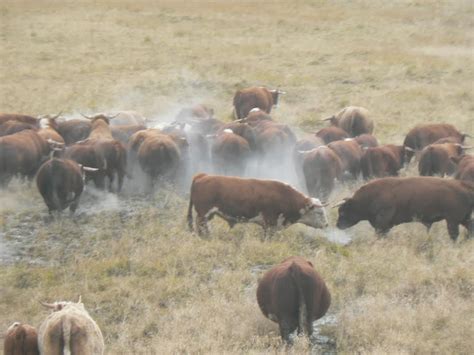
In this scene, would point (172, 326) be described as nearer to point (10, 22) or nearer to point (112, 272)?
point (112, 272)

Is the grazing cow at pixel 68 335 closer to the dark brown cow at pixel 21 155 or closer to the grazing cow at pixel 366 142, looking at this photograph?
the dark brown cow at pixel 21 155

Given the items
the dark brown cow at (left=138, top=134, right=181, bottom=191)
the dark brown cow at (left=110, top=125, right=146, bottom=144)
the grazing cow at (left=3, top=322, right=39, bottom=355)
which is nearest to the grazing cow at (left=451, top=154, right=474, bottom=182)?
the dark brown cow at (left=138, top=134, right=181, bottom=191)

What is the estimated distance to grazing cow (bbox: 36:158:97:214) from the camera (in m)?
13.5

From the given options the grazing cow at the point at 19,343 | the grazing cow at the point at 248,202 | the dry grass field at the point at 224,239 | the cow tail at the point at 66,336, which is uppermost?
the cow tail at the point at 66,336

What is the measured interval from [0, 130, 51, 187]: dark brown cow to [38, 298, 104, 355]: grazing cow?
809cm

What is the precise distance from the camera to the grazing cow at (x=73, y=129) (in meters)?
17.7

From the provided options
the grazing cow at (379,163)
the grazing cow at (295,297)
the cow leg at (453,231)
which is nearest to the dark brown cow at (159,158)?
the grazing cow at (379,163)

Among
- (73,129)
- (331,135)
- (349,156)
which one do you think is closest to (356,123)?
(331,135)

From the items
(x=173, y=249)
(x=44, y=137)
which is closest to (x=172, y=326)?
(x=173, y=249)

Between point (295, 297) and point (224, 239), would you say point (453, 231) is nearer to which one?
point (224, 239)

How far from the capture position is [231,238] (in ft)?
40.2

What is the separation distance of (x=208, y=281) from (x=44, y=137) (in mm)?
7011

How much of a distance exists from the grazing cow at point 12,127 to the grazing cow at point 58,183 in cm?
371

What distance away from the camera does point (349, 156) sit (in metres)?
15.6
